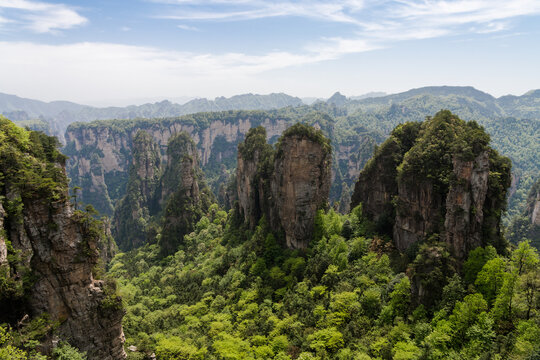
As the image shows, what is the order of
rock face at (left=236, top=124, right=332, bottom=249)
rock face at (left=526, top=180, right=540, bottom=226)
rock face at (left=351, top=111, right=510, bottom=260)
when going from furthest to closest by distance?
rock face at (left=526, top=180, right=540, bottom=226) → rock face at (left=236, top=124, right=332, bottom=249) → rock face at (left=351, top=111, right=510, bottom=260)

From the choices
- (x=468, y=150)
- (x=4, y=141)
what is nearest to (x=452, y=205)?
(x=468, y=150)

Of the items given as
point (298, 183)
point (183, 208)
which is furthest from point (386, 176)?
point (183, 208)

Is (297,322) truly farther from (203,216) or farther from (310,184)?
(203,216)

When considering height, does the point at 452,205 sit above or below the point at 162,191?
above

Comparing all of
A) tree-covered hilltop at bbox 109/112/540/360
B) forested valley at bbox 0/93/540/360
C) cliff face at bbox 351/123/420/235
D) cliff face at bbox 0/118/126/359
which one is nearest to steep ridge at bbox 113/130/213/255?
forested valley at bbox 0/93/540/360

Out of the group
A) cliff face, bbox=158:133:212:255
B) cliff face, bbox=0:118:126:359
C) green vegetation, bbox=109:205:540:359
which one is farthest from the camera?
cliff face, bbox=158:133:212:255

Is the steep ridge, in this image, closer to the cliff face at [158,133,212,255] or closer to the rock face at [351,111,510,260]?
the cliff face at [158,133,212,255]
